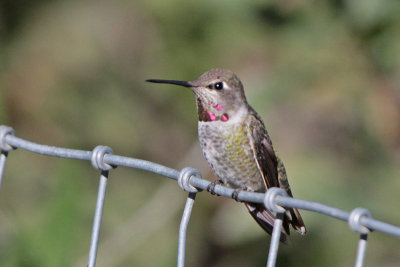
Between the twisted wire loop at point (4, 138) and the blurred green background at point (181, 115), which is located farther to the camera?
the blurred green background at point (181, 115)

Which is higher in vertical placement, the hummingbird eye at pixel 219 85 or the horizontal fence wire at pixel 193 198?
the hummingbird eye at pixel 219 85

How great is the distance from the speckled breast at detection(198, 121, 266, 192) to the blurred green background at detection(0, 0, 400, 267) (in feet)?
1.57

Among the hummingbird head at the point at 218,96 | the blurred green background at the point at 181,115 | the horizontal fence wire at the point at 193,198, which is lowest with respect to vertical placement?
the horizontal fence wire at the point at 193,198

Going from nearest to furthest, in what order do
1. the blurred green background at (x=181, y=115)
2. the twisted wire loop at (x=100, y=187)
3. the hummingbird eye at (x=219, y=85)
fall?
the twisted wire loop at (x=100, y=187) → the hummingbird eye at (x=219, y=85) → the blurred green background at (x=181, y=115)

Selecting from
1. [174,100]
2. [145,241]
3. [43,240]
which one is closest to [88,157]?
[43,240]

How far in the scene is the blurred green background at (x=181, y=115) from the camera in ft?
10.3

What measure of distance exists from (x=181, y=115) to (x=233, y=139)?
1774 millimetres

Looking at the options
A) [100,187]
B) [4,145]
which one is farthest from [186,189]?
[4,145]

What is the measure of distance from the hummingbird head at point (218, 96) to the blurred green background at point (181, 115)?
1.68ft

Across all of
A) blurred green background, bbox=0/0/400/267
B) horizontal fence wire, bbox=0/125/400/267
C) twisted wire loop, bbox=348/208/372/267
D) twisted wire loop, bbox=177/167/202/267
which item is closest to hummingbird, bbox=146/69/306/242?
blurred green background, bbox=0/0/400/267

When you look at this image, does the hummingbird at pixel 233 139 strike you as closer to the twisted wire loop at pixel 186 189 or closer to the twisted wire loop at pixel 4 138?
the twisted wire loop at pixel 4 138

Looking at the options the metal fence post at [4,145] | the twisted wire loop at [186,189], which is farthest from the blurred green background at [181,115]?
the twisted wire loop at [186,189]

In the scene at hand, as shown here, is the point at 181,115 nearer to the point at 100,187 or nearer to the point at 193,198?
the point at 100,187

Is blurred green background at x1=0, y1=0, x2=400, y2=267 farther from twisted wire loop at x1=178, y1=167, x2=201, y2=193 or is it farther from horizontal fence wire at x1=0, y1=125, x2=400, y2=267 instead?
twisted wire loop at x1=178, y1=167, x2=201, y2=193
